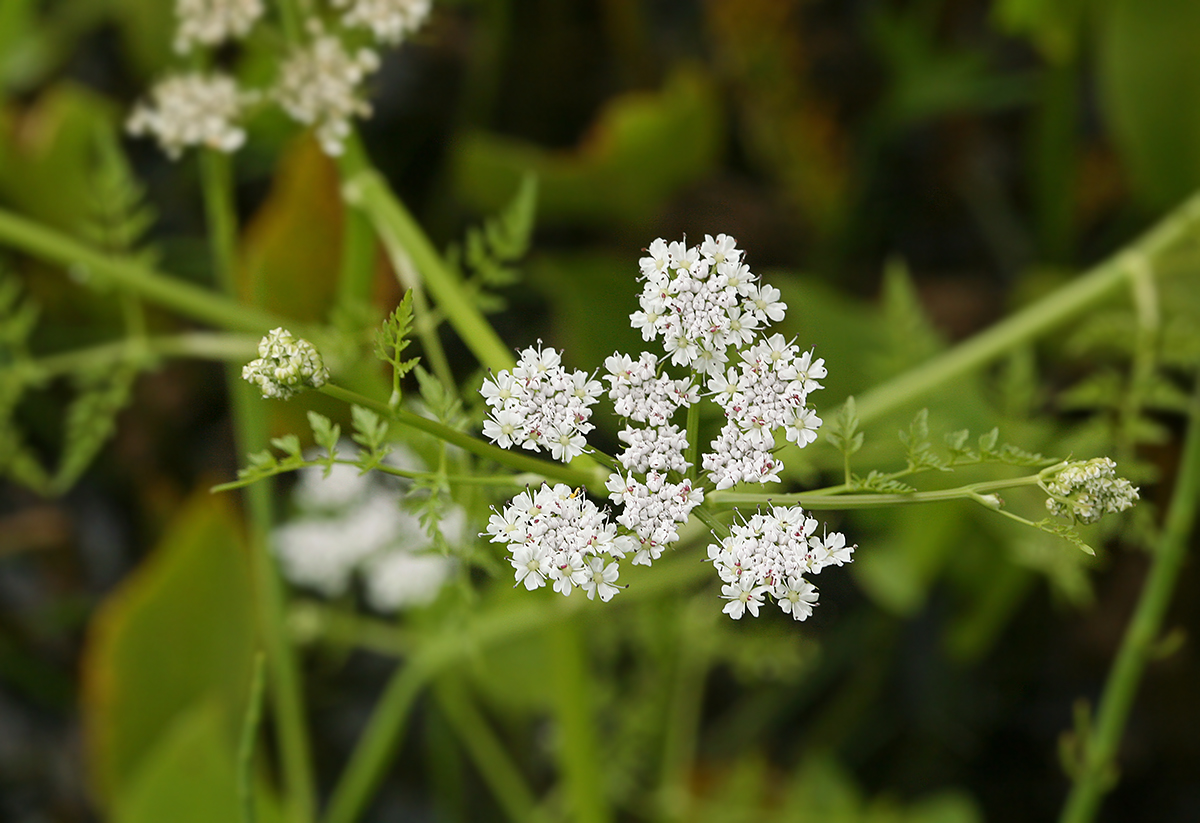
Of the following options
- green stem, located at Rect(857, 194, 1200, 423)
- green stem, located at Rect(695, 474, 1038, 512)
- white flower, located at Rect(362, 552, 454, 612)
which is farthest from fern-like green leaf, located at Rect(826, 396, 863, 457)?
white flower, located at Rect(362, 552, 454, 612)

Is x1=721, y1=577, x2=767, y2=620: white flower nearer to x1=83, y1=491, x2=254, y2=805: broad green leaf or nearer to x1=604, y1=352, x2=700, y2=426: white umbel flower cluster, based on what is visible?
x1=604, y1=352, x2=700, y2=426: white umbel flower cluster

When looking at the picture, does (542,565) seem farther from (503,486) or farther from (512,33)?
(512,33)

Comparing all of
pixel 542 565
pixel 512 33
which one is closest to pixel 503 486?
pixel 542 565

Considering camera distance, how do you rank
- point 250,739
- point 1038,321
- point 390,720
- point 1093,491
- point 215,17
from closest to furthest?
point 1093,491, point 250,739, point 215,17, point 1038,321, point 390,720

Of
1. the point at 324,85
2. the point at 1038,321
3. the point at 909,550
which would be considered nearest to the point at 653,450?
the point at 324,85

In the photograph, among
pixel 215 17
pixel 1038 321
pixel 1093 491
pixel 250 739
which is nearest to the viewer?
pixel 1093 491

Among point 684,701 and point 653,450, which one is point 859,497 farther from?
point 684,701
